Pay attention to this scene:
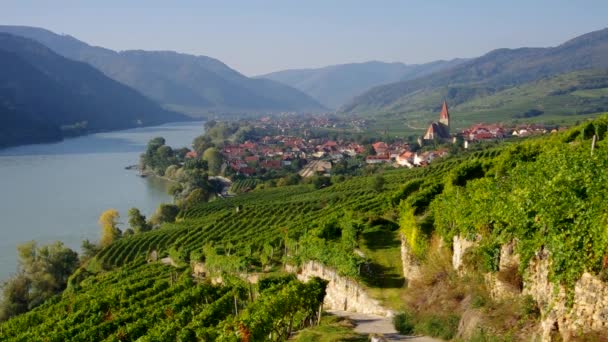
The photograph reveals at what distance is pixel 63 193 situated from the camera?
6556cm

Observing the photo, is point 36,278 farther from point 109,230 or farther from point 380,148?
point 380,148

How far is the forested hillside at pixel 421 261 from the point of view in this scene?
357 inches

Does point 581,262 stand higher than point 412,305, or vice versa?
point 581,262

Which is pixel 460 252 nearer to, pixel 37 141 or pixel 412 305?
pixel 412 305

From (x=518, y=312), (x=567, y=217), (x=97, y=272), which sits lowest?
(x=97, y=272)

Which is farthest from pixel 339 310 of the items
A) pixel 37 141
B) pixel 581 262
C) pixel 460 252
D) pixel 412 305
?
pixel 37 141

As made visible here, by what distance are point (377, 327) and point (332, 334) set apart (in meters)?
1.41

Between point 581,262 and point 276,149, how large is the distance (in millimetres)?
107179

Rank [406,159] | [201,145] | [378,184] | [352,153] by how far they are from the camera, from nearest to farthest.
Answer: [378,184]
[406,159]
[352,153]
[201,145]

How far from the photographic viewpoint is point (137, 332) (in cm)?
1523

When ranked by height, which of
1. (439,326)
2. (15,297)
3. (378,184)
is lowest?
(15,297)

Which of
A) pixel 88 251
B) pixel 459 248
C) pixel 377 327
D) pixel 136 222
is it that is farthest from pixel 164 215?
pixel 459 248

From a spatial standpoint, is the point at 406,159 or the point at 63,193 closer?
the point at 63,193

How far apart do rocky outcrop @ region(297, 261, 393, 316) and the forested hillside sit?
382 mm
